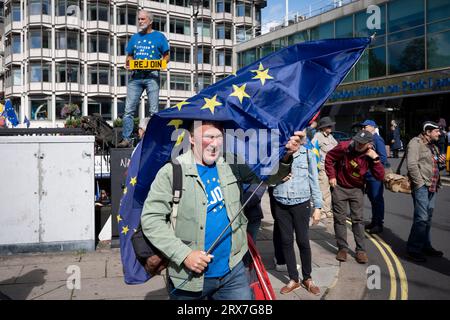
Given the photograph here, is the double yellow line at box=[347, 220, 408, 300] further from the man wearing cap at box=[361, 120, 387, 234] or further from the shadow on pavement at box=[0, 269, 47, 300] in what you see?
the shadow on pavement at box=[0, 269, 47, 300]

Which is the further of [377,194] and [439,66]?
[439,66]

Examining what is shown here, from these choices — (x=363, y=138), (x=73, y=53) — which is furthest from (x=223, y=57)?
(x=363, y=138)

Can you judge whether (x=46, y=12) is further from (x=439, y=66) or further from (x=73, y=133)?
(x=73, y=133)

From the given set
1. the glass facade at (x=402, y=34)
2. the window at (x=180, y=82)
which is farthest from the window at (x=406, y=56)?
the window at (x=180, y=82)

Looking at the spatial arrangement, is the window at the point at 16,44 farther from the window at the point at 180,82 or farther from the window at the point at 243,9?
the window at the point at 243,9

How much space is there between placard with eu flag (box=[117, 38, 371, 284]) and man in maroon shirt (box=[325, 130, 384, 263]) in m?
2.59

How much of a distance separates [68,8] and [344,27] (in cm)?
3372

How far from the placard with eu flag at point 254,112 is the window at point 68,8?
51.0 meters

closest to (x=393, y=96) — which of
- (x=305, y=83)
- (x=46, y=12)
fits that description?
(x=305, y=83)

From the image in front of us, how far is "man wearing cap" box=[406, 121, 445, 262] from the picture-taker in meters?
6.10

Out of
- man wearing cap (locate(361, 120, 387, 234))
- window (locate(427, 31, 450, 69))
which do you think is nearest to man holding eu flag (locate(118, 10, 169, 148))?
man wearing cap (locate(361, 120, 387, 234))

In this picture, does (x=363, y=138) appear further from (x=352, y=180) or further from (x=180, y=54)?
(x=180, y=54)
